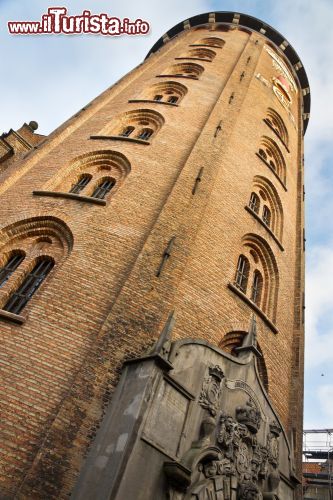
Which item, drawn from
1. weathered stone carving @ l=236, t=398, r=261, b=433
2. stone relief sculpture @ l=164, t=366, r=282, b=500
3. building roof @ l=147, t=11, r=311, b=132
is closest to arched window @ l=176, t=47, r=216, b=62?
building roof @ l=147, t=11, r=311, b=132

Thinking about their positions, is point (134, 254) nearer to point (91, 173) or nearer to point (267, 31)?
point (91, 173)

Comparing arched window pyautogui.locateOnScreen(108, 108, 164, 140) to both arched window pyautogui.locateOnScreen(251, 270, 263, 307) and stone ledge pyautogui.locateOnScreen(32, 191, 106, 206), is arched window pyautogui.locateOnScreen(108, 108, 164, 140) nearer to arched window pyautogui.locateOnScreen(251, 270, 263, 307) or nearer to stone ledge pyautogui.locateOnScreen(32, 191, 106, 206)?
stone ledge pyautogui.locateOnScreen(32, 191, 106, 206)

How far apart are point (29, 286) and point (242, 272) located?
5527mm

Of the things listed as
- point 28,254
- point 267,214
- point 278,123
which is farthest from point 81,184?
point 278,123

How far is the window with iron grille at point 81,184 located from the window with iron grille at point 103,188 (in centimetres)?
38

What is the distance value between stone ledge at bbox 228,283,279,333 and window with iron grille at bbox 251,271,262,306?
945 mm

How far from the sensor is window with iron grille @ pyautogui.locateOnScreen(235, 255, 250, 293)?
1121 centimetres

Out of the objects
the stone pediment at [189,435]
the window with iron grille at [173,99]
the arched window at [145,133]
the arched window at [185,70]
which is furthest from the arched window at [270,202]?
the stone pediment at [189,435]

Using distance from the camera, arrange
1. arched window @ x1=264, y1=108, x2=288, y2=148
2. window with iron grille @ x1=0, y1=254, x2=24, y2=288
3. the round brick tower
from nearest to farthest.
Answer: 1. the round brick tower
2. window with iron grille @ x1=0, y1=254, x2=24, y2=288
3. arched window @ x1=264, y1=108, x2=288, y2=148

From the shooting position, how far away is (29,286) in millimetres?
8438

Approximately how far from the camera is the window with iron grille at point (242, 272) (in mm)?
11215

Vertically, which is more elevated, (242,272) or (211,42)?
(211,42)

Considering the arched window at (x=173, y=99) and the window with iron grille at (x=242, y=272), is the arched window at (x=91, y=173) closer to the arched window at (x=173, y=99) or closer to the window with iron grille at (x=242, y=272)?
the window with iron grille at (x=242, y=272)

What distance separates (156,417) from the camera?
6191mm
